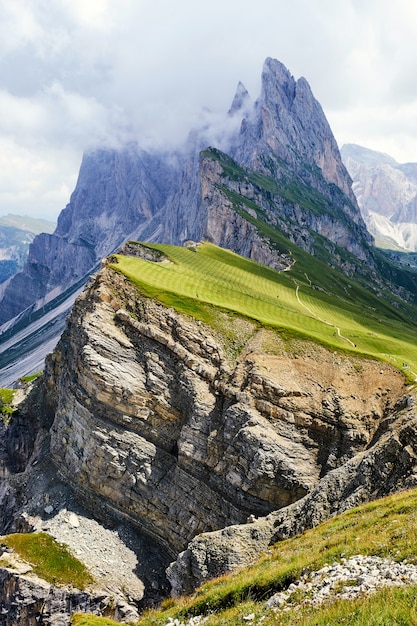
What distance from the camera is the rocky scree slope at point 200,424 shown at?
46.1 meters

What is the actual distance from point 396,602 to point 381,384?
4377 centimetres

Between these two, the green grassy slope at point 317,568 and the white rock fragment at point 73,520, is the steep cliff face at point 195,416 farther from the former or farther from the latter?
the green grassy slope at point 317,568

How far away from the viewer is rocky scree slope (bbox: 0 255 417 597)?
4606 cm

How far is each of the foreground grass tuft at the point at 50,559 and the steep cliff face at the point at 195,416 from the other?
827cm

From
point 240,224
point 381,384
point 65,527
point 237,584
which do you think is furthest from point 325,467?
point 240,224

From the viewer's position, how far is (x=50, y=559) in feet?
149

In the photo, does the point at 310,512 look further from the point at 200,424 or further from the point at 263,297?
the point at 263,297

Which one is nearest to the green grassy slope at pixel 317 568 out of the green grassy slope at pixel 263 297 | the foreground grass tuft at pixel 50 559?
the foreground grass tuft at pixel 50 559

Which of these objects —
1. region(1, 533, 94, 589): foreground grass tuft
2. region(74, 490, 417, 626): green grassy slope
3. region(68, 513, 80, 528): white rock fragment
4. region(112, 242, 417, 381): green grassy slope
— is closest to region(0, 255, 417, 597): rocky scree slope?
region(68, 513, 80, 528): white rock fragment

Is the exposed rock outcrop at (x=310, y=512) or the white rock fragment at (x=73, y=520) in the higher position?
the exposed rock outcrop at (x=310, y=512)

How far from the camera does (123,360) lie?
191 feet

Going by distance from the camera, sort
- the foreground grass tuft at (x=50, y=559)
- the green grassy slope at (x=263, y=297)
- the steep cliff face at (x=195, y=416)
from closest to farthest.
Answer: the foreground grass tuft at (x=50, y=559)
the steep cliff face at (x=195, y=416)
the green grassy slope at (x=263, y=297)

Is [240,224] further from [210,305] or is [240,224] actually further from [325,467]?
[325,467]

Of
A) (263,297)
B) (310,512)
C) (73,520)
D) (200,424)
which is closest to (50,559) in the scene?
(73,520)
